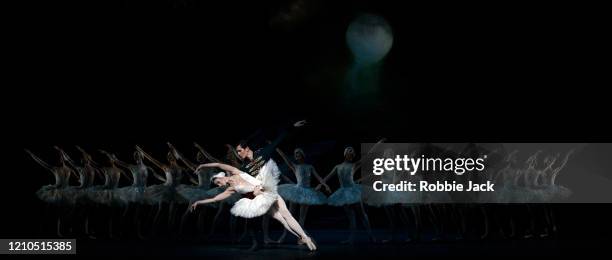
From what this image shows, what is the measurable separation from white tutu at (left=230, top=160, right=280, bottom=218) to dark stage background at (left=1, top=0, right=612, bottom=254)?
3.84 metres

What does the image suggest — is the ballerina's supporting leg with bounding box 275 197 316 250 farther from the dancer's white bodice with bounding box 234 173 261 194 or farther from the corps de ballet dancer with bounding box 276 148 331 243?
the corps de ballet dancer with bounding box 276 148 331 243

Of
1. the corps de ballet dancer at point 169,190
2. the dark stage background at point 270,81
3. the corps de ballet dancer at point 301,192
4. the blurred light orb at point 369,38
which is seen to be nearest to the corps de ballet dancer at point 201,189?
the corps de ballet dancer at point 169,190

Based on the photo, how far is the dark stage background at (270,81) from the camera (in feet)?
39.1

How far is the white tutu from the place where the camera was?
8.00 m

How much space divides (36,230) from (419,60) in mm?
6673

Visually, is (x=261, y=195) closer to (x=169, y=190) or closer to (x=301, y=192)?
(x=301, y=192)

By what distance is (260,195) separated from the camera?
26.5 ft

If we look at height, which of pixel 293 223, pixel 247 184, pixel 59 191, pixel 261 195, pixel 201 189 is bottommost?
pixel 293 223

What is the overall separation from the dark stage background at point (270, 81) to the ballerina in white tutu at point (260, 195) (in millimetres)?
3856

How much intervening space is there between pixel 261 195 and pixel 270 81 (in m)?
4.67

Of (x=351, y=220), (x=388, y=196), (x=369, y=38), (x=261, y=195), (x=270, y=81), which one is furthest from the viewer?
(x=369, y=38)

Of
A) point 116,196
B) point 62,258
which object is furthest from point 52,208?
point 62,258

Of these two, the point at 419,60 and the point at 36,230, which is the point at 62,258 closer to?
the point at 36,230

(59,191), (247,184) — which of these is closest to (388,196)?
(247,184)
